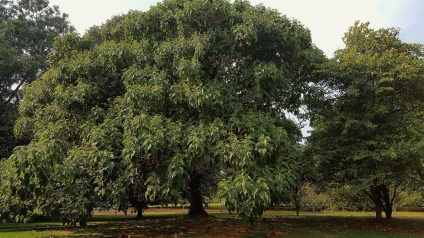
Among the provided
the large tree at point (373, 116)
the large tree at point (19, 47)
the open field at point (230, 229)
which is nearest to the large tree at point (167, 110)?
the open field at point (230, 229)

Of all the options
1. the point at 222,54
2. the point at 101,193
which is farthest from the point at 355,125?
the point at 101,193

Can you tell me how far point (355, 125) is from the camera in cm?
1478

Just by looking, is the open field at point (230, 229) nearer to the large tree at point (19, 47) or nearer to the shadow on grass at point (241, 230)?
the shadow on grass at point (241, 230)

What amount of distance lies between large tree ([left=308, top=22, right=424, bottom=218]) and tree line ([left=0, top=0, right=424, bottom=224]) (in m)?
0.06

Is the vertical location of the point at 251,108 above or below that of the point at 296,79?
below

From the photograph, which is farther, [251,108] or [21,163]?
[251,108]

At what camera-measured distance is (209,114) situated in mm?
11031

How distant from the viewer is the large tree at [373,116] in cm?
1423

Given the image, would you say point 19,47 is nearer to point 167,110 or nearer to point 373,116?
point 167,110

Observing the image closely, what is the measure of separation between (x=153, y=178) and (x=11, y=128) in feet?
51.4

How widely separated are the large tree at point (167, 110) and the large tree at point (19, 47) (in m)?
8.62

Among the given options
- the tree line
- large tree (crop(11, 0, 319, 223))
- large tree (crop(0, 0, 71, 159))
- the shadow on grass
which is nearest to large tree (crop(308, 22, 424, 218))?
the tree line

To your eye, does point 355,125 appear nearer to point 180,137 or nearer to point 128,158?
point 180,137

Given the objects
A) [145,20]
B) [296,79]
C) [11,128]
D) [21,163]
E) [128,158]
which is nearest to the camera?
[21,163]
